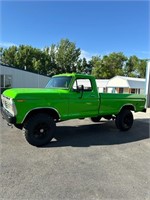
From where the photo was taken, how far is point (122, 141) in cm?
667

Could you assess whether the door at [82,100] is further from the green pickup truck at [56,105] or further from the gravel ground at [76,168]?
the gravel ground at [76,168]

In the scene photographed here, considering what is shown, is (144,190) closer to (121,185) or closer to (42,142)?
(121,185)

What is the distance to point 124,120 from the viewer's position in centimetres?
833

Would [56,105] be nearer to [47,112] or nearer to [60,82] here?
[47,112]

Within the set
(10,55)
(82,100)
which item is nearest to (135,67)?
(10,55)

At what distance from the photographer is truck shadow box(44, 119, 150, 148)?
628cm

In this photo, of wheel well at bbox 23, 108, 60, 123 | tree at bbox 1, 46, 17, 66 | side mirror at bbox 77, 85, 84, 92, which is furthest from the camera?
tree at bbox 1, 46, 17, 66

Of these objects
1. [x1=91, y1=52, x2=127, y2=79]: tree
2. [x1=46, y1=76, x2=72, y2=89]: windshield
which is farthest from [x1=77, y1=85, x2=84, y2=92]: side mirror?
[x1=91, y1=52, x2=127, y2=79]: tree

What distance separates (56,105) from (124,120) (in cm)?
334

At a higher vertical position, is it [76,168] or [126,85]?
[126,85]

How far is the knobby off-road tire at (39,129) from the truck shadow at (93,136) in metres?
0.25

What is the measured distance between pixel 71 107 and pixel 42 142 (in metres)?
1.44

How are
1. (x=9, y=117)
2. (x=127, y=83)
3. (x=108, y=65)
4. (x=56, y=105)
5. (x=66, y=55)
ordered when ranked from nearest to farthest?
1. (x=9, y=117)
2. (x=56, y=105)
3. (x=127, y=83)
4. (x=66, y=55)
5. (x=108, y=65)

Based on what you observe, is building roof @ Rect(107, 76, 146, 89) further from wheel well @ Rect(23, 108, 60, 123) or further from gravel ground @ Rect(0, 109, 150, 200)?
wheel well @ Rect(23, 108, 60, 123)
